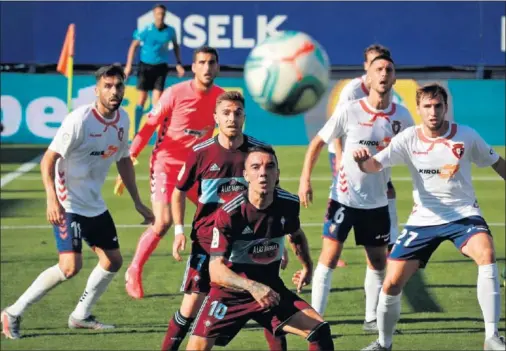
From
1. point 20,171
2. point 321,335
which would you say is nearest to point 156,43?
point 20,171

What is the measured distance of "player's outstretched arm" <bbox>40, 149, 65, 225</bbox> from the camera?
9820 millimetres

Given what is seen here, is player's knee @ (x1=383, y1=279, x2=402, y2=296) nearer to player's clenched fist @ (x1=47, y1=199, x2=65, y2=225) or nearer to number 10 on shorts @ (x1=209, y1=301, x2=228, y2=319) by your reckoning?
number 10 on shorts @ (x1=209, y1=301, x2=228, y2=319)

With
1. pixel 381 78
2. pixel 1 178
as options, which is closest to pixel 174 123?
pixel 381 78

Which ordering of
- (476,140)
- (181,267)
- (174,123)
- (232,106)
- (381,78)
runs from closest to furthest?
(232,106)
(476,140)
(381,78)
(174,123)
(181,267)

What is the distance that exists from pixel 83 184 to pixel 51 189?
2.00 ft

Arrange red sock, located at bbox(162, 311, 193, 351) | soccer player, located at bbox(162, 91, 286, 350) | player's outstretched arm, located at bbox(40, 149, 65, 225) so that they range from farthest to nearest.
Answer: player's outstretched arm, located at bbox(40, 149, 65, 225), red sock, located at bbox(162, 311, 193, 351), soccer player, located at bbox(162, 91, 286, 350)

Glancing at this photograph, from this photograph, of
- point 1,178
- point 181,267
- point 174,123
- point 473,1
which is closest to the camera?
point 174,123

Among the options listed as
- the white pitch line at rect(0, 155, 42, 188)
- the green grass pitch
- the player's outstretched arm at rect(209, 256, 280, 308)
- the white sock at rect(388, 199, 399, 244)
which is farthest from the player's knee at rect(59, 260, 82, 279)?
the white pitch line at rect(0, 155, 42, 188)

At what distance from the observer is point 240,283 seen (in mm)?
7750

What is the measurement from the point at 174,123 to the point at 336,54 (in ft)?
47.5

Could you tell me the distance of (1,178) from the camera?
21250 mm

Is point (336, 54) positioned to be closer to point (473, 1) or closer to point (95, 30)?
point (473, 1)

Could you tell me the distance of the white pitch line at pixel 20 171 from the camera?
2097 cm

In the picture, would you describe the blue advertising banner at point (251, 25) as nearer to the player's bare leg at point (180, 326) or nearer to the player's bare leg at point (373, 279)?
the player's bare leg at point (373, 279)
